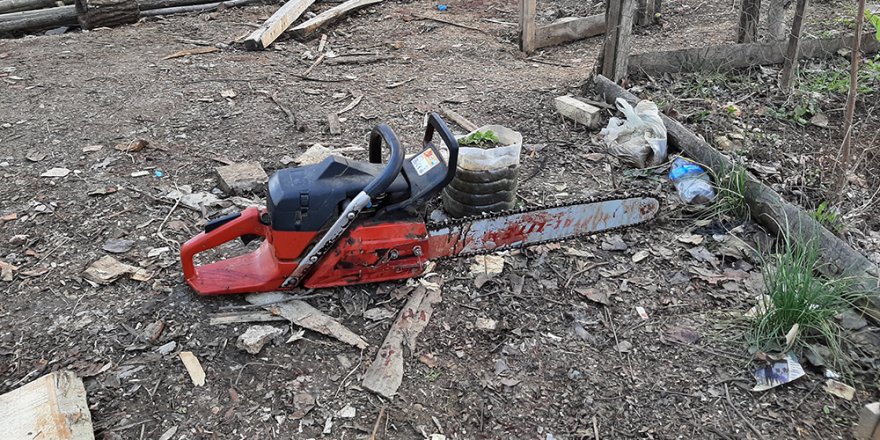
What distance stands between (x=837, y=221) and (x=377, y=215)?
2.52 meters

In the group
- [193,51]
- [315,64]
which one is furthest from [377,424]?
[193,51]

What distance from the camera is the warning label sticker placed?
2.96m

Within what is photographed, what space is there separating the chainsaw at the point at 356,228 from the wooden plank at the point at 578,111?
172 centimetres

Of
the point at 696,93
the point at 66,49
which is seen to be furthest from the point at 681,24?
the point at 66,49

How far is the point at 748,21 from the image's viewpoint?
5.86 meters

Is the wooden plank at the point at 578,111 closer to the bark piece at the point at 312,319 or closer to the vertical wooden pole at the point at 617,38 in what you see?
the vertical wooden pole at the point at 617,38

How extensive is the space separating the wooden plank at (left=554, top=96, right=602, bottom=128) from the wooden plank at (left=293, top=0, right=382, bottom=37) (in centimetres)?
349

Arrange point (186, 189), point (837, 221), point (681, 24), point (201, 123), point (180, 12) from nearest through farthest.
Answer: point (837, 221) < point (186, 189) < point (201, 123) < point (681, 24) < point (180, 12)

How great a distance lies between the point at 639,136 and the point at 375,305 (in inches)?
95.6

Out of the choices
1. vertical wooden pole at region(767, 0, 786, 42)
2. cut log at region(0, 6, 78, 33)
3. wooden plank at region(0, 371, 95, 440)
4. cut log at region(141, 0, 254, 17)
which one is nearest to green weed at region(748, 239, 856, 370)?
Answer: wooden plank at region(0, 371, 95, 440)

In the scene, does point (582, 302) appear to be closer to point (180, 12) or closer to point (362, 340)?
point (362, 340)

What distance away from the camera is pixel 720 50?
557 centimetres

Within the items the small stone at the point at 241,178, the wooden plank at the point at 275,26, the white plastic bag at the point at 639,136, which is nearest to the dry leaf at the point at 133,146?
the small stone at the point at 241,178

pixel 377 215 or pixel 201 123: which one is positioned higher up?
pixel 377 215
